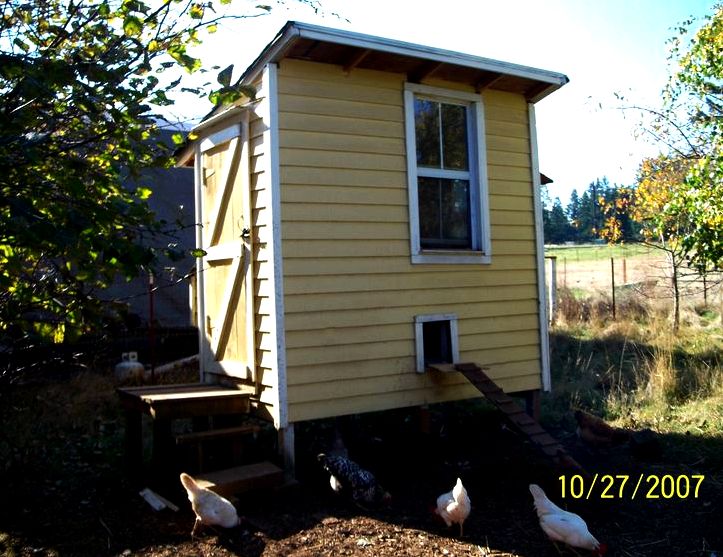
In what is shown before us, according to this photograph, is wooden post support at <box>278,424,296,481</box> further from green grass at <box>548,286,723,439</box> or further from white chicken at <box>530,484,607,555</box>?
green grass at <box>548,286,723,439</box>

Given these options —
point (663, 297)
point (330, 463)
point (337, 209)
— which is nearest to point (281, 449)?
point (330, 463)

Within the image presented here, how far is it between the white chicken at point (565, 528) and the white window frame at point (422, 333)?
83.8 inches

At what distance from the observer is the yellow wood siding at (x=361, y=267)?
5770 millimetres

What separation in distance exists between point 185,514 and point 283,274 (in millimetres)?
1984

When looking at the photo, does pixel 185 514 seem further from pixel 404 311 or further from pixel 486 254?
pixel 486 254

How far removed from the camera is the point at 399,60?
6238mm

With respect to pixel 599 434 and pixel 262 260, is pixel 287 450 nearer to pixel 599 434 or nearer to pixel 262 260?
pixel 262 260

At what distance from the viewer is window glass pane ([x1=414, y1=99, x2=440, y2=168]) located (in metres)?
6.60

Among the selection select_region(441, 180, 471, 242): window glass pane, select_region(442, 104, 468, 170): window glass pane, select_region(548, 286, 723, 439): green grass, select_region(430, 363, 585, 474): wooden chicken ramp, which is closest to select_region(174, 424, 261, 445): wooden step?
select_region(430, 363, 585, 474): wooden chicken ramp

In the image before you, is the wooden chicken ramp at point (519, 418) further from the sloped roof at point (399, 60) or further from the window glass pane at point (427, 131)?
the sloped roof at point (399, 60)

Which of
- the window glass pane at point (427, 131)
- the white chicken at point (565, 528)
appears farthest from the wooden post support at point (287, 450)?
the window glass pane at point (427, 131)

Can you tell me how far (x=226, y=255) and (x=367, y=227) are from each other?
1.39m

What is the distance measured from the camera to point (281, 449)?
5684 millimetres

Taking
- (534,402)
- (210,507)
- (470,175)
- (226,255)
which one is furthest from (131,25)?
(534,402)
